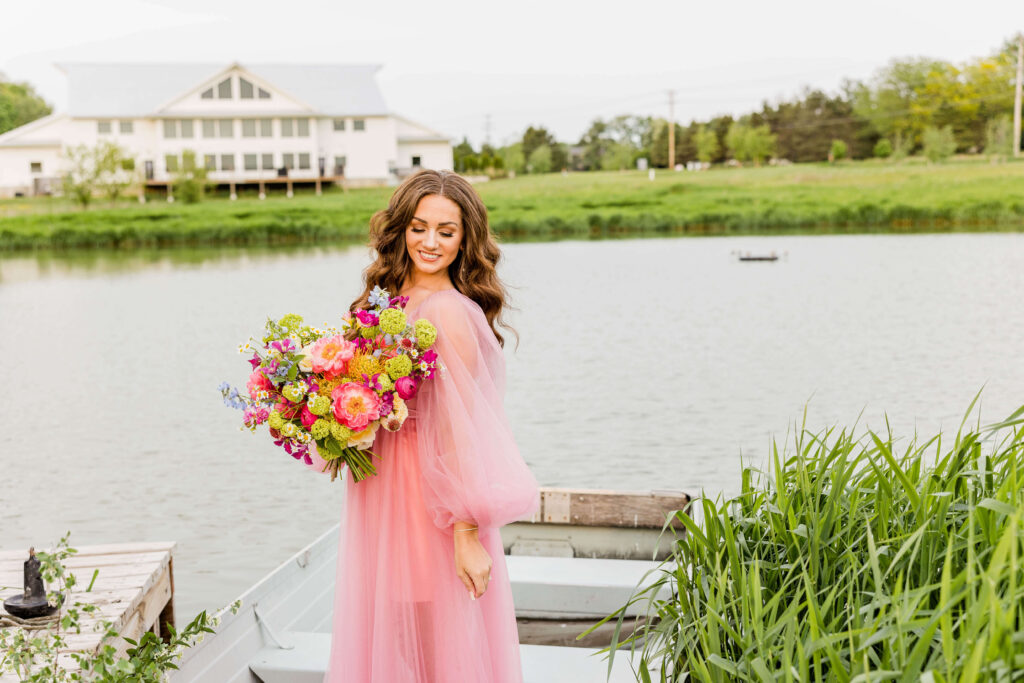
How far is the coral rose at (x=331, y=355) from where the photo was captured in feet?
8.85

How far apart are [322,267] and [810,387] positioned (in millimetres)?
20196

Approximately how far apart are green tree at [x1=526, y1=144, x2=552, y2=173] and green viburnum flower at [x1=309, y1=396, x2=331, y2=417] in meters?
68.1

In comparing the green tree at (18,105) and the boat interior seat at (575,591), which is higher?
the green tree at (18,105)

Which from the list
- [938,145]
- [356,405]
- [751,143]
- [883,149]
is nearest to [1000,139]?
[938,145]

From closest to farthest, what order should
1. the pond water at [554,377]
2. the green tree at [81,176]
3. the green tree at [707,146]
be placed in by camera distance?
the pond water at [554,377] < the green tree at [81,176] < the green tree at [707,146]

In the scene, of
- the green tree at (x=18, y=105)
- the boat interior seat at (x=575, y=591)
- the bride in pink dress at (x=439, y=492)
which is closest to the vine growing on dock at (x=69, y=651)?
the bride in pink dress at (x=439, y=492)

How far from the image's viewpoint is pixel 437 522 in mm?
2783

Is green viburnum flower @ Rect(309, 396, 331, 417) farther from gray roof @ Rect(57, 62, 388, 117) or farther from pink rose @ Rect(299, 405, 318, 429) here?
gray roof @ Rect(57, 62, 388, 117)

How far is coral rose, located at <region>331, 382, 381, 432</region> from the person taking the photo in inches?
104

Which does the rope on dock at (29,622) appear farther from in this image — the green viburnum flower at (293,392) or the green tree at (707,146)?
the green tree at (707,146)

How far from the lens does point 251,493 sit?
9.73 meters

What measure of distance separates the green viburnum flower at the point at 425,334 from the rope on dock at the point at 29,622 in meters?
1.70

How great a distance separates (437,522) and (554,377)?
12.0 metres

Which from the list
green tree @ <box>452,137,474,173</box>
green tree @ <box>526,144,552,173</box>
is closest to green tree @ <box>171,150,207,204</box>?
green tree @ <box>452,137,474,173</box>
